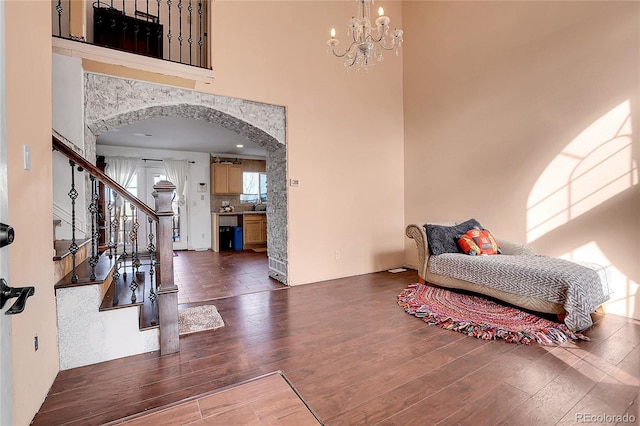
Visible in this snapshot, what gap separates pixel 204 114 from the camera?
378 centimetres

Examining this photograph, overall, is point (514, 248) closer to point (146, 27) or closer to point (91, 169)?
point (91, 169)

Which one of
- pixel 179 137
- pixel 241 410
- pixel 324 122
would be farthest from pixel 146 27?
pixel 241 410

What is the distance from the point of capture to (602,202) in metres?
3.04

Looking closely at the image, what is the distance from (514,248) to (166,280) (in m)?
3.85

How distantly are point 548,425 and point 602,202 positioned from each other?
8.62 ft

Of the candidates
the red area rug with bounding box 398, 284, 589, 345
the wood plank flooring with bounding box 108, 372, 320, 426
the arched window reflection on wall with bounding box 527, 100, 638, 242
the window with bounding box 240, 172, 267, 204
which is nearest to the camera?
the wood plank flooring with bounding box 108, 372, 320, 426

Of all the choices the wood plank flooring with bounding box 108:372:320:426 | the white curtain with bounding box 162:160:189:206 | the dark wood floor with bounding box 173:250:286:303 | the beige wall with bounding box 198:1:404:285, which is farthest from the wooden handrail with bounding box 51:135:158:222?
the white curtain with bounding box 162:160:189:206

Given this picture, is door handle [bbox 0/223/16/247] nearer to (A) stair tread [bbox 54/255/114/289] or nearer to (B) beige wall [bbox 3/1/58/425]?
(B) beige wall [bbox 3/1/58/425]

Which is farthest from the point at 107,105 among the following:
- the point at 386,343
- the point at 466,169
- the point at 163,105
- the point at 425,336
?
the point at 466,169

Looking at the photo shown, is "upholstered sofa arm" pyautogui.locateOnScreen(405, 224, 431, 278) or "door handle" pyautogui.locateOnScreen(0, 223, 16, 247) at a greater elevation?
"door handle" pyautogui.locateOnScreen(0, 223, 16, 247)

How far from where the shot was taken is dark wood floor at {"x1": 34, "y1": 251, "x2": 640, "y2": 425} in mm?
1634

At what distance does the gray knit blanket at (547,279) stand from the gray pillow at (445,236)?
31 centimetres

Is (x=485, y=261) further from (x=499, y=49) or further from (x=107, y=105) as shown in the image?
(x=107, y=105)

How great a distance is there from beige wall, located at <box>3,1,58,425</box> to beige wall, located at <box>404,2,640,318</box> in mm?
4649
